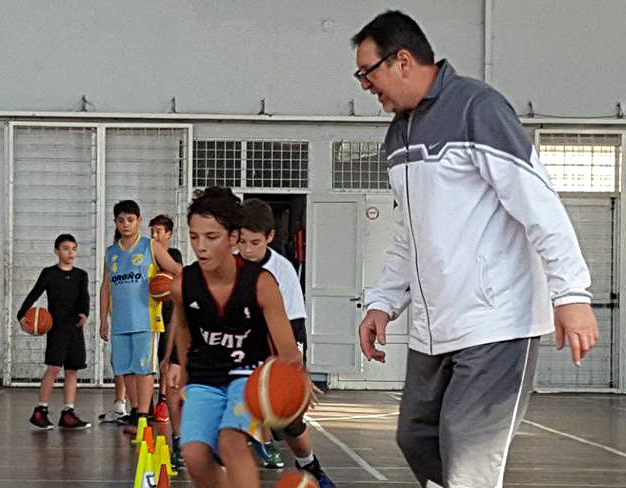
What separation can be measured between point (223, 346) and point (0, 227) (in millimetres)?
11712

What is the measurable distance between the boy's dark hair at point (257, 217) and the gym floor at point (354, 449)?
5.91 feet

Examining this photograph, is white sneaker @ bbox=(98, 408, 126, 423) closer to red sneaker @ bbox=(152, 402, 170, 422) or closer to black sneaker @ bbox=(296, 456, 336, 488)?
red sneaker @ bbox=(152, 402, 170, 422)

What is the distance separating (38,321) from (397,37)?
8.39 metres

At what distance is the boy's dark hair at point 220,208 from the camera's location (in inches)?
224

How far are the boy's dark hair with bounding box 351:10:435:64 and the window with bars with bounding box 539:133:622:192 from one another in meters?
13.3

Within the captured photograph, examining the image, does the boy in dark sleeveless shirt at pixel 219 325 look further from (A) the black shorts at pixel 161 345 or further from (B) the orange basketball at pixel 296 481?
(A) the black shorts at pixel 161 345

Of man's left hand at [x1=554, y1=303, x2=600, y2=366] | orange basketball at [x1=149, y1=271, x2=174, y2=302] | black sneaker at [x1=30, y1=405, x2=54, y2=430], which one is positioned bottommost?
black sneaker at [x1=30, y1=405, x2=54, y2=430]

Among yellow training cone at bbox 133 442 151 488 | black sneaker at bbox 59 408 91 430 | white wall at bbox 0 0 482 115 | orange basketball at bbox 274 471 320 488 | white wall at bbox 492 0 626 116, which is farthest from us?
white wall at bbox 492 0 626 116

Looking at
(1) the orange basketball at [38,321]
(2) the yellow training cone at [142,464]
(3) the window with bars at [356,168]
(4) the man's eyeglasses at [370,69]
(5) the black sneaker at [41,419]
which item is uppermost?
(3) the window with bars at [356,168]

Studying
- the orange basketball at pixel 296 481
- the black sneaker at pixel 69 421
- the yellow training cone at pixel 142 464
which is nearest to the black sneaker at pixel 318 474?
the yellow training cone at pixel 142 464

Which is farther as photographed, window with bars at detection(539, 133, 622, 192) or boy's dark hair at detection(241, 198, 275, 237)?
window with bars at detection(539, 133, 622, 192)

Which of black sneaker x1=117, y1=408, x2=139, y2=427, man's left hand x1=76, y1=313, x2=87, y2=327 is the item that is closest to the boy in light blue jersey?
black sneaker x1=117, y1=408, x2=139, y2=427

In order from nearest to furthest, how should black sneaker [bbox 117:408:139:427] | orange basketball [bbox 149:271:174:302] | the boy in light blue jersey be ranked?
orange basketball [bbox 149:271:174:302], the boy in light blue jersey, black sneaker [bbox 117:408:139:427]

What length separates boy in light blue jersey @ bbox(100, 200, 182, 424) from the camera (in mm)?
10836
